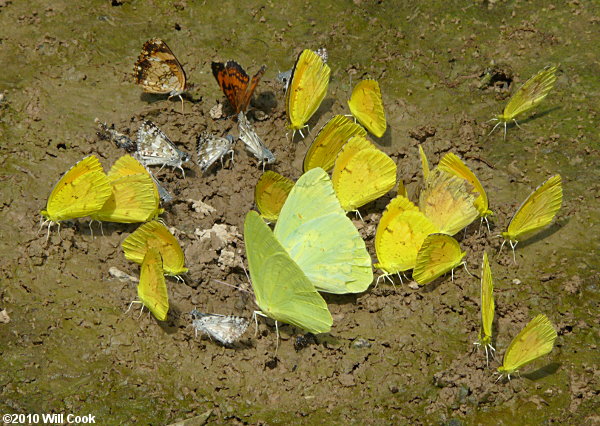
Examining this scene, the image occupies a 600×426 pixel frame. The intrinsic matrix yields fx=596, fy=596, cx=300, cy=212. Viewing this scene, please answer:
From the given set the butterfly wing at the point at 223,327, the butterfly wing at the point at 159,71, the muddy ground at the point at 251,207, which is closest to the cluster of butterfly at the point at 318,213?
the butterfly wing at the point at 223,327

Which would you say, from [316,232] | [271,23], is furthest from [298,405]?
[271,23]

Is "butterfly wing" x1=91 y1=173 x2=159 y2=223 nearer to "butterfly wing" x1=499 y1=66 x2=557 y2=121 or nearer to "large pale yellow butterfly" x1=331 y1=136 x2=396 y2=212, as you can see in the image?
"large pale yellow butterfly" x1=331 y1=136 x2=396 y2=212

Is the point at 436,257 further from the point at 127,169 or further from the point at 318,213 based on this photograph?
the point at 127,169

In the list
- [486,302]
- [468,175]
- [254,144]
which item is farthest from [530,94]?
[254,144]

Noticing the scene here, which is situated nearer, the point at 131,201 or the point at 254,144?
the point at 131,201

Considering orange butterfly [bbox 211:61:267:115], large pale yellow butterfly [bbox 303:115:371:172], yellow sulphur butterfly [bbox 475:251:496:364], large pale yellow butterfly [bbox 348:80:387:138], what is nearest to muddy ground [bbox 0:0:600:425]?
yellow sulphur butterfly [bbox 475:251:496:364]

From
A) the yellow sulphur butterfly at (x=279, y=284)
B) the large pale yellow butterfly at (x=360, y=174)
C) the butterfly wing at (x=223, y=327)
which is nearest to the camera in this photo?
the yellow sulphur butterfly at (x=279, y=284)

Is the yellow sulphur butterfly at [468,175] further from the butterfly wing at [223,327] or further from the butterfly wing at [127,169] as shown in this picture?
the butterfly wing at [127,169]
